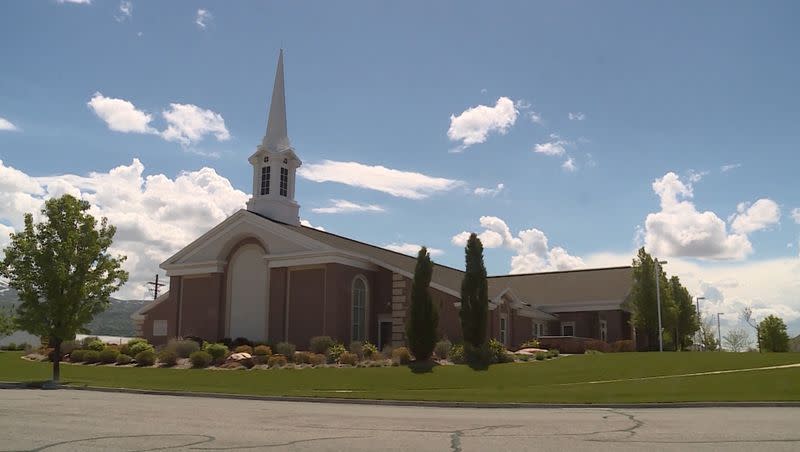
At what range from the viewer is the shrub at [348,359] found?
100 feet

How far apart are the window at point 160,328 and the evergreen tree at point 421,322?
1830 cm

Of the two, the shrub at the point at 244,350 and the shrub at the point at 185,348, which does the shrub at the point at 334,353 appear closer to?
the shrub at the point at 244,350

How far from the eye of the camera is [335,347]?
32.3 meters

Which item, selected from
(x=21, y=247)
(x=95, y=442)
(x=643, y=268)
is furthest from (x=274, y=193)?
(x=95, y=442)

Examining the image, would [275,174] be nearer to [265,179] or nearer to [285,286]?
[265,179]

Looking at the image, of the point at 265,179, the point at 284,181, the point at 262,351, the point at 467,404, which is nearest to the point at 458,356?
the point at 262,351

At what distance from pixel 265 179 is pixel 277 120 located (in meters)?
3.85

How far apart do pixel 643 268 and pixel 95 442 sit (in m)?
38.5

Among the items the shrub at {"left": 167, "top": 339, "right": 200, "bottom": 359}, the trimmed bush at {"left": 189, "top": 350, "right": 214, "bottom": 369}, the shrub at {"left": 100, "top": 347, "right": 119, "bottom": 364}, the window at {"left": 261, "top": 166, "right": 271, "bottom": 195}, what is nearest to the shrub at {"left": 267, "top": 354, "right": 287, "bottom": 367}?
the trimmed bush at {"left": 189, "top": 350, "right": 214, "bottom": 369}

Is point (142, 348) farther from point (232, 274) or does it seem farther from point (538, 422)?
point (538, 422)

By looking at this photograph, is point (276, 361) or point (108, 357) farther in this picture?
point (108, 357)

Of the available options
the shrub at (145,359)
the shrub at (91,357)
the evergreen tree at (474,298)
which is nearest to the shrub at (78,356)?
the shrub at (91,357)

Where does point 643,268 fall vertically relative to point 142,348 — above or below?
above

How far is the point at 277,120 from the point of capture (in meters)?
43.9
